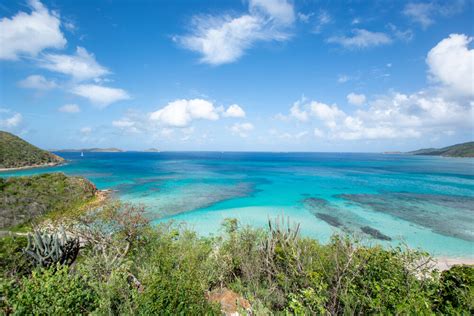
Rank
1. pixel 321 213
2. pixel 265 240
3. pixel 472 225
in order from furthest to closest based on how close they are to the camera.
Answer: pixel 321 213, pixel 472 225, pixel 265 240

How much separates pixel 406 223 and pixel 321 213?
10674mm

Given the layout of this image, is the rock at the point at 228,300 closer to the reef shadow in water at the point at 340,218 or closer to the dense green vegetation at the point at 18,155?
the reef shadow in water at the point at 340,218

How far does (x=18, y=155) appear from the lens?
86812 millimetres

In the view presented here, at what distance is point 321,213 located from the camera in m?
32.4

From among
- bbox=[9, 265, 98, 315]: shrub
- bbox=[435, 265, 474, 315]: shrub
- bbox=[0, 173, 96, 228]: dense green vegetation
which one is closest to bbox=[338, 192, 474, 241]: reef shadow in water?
bbox=[435, 265, 474, 315]: shrub

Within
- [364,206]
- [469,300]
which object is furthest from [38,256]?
[364,206]

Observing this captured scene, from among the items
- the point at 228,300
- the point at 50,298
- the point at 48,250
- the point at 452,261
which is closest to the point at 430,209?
the point at 452,261

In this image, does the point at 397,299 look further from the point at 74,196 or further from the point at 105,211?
the point at 74,196

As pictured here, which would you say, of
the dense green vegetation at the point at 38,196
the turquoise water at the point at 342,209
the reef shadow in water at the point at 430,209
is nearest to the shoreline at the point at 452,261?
the turquoise water at the point at 342,209

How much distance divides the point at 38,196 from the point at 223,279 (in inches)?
1421

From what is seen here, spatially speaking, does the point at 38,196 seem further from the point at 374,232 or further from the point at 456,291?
the point at 374,232

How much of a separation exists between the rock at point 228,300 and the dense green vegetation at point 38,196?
90.9ft

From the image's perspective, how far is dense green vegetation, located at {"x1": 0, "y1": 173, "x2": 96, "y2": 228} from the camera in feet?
89.0

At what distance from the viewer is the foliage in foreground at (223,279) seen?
6520 mm
